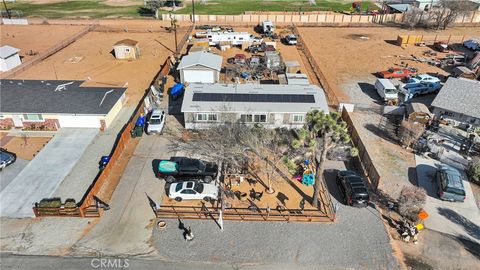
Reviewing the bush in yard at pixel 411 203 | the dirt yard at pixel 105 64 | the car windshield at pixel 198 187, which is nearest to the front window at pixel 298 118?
the bush in yard at pixel 411 203

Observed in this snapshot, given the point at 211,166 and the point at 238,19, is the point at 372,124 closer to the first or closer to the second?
the point at 211,166

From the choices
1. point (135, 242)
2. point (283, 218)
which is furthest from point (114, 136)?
point (283, 218)

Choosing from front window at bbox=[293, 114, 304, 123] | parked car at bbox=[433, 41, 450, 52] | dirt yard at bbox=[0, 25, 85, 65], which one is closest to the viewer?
front window at bbox=[293, 114, 304, 123]

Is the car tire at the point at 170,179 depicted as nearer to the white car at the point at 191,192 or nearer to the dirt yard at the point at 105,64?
the white car at the point at 191,192

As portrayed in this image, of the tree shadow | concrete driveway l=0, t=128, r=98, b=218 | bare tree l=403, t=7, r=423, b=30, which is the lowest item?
the tree shadow

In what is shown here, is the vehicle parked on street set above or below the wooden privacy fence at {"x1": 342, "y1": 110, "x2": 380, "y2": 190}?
above

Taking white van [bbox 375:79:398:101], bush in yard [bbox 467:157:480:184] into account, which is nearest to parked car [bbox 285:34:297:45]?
white van [bbox 375:79:398:101]

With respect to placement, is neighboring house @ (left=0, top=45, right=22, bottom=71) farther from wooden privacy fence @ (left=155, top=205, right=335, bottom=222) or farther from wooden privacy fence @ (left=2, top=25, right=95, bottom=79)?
wooden privacy fence @ (left=155, top=205, right=335, bottom=222)

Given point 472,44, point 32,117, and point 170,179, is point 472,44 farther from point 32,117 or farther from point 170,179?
point 32,117
